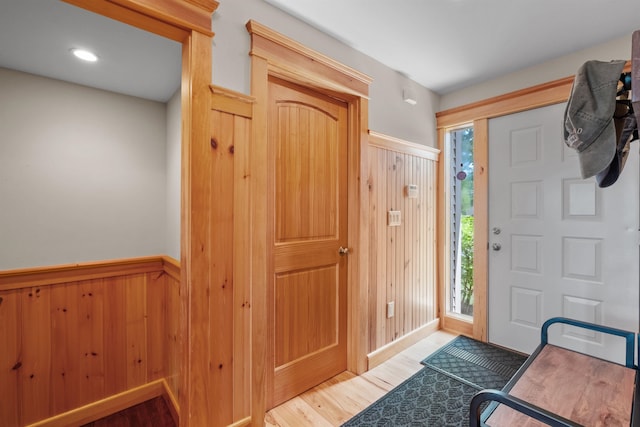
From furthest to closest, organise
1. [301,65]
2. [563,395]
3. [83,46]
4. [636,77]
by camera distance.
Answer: [301,65]
[83,46]
[563,395]
[636,77]

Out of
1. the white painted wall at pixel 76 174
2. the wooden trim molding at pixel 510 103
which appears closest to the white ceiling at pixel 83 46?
the white painted wall at pixel 76 174

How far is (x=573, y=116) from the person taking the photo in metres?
0.93

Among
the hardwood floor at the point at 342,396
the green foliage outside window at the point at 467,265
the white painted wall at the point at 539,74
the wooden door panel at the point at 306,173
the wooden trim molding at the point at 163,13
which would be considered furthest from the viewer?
the green foliage outside window at the point at 467,265

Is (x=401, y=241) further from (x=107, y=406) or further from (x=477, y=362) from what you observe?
(x=107, y=406)

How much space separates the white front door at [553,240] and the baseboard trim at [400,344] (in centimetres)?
51

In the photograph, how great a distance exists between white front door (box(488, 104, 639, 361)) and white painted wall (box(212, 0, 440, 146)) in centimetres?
66

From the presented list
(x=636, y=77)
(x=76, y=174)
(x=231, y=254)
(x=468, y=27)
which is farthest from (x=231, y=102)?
(x=468, y=27)

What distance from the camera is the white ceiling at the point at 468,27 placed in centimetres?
173

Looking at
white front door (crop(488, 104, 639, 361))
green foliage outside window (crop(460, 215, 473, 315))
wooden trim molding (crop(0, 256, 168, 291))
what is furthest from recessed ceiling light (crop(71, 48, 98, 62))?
green foliage outside window (crop(460, 215, 473, 315))

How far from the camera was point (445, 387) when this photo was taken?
6.68 feet

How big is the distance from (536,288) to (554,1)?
2.03 m

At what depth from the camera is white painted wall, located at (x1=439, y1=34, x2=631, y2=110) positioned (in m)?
2.06

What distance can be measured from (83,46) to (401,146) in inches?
88.8

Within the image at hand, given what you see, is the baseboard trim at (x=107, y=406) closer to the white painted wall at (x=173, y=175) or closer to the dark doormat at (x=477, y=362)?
the white painted wall at (x=173, y=175)
